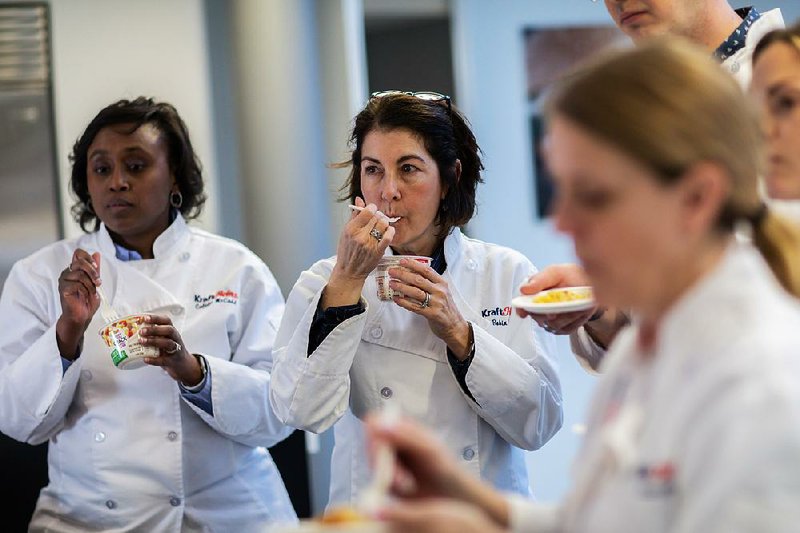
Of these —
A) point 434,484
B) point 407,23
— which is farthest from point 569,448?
point 434,484

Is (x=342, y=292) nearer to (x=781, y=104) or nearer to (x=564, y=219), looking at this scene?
(x=781, y=104)

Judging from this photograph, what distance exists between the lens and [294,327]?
7.98ft

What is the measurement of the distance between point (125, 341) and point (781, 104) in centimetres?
157

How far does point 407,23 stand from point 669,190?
451cm

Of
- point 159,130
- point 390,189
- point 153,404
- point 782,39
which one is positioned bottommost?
point 153,404

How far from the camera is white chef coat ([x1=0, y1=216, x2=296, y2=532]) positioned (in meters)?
2.58

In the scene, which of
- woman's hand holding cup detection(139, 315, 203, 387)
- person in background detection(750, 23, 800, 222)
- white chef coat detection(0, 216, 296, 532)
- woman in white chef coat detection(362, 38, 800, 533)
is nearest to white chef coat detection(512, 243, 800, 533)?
woman in white chef coat detection(362, 38, 800, 533)

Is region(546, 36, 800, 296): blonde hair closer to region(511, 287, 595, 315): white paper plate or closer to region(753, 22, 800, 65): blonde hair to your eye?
region(753, 22, 800, 65): blonde hair

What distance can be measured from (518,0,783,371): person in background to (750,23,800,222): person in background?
23.5 inches

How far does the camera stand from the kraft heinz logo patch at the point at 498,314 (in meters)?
2.41

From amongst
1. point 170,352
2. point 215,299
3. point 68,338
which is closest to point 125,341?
point 170,352


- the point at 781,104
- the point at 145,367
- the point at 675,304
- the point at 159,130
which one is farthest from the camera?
the point at 159,130

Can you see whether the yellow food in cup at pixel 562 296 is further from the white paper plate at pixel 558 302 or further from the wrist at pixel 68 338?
the wrist at pixel 68 338

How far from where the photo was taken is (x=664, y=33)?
7.18 feet
